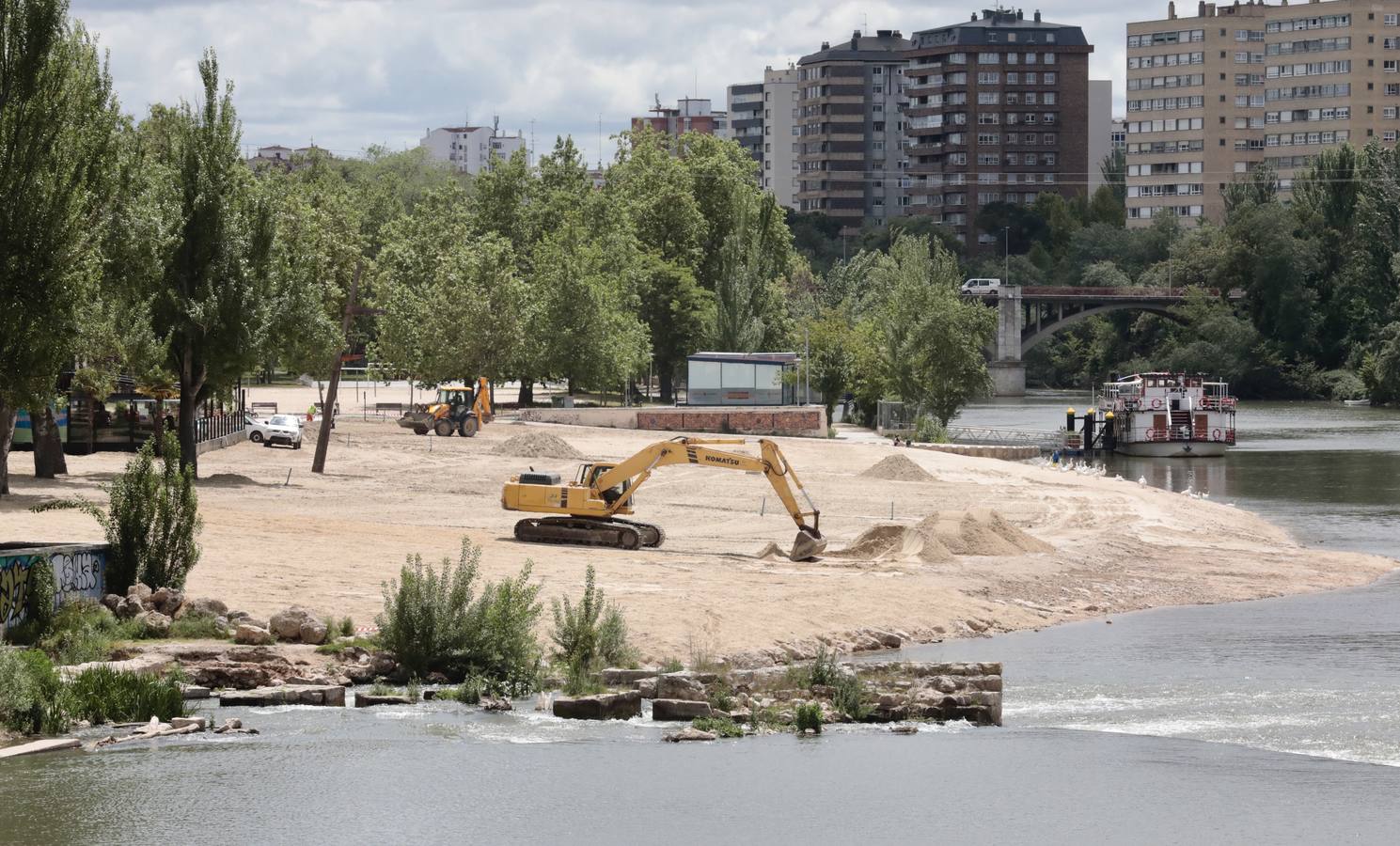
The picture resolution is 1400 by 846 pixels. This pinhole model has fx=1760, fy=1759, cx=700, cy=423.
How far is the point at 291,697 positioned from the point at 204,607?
11.3 feet

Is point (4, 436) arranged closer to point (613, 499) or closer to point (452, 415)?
point (613, 499)

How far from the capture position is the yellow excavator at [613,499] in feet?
134

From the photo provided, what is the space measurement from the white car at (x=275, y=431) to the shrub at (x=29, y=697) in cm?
4312

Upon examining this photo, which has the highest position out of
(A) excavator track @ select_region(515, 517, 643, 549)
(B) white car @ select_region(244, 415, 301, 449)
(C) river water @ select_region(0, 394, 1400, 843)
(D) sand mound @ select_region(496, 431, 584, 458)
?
(B) white car @ select_region(244, 415, 301, 449)

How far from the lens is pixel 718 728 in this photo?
25.7 metres

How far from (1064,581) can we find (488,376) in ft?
172

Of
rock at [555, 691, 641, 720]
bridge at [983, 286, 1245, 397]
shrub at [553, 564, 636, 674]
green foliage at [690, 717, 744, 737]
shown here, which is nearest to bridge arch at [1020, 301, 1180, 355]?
bridge at [983, 286, 1245, 397]

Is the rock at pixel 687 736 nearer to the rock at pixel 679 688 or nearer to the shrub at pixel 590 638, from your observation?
the rock at pixel 679 688

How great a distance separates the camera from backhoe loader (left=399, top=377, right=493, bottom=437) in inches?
3049

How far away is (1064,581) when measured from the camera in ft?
137

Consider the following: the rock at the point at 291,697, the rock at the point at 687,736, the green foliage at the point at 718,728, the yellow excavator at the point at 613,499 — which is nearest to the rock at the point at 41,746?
the rock at the point at 291,697

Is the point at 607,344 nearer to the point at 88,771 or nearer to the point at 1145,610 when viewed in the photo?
the point at 1145,610

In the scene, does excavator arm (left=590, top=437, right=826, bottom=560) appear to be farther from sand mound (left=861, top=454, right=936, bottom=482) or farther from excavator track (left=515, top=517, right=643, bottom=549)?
sand mound (left=861, top=454, right=936, bottom=482)

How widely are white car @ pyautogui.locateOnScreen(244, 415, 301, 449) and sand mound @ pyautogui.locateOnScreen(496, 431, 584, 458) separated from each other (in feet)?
26.2
